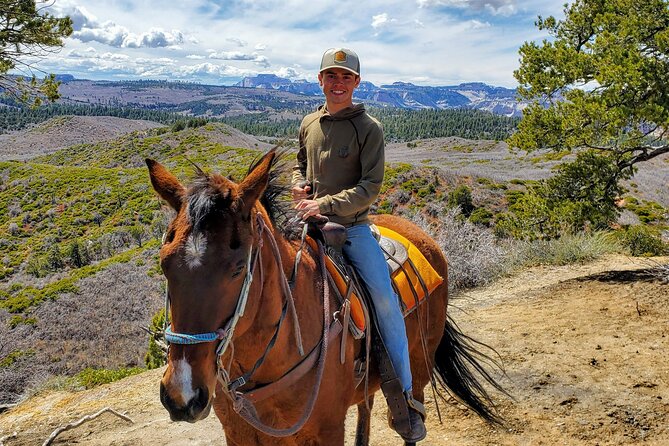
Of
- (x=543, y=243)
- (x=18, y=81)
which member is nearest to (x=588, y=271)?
(x=543, y=243)

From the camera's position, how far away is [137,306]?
18.7 metres

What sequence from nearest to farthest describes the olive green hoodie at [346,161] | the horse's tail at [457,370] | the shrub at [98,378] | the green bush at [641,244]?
the olive green hoodie at [346,161]
the horse's tail at [457,370]
the shrub at [98,378]
the green bush at [641,244]

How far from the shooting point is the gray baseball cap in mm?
2973

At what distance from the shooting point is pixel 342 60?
2.98m

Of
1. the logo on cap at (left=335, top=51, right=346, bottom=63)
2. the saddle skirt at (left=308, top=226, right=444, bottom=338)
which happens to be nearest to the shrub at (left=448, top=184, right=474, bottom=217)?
the saddle skirt at (left=308, top=226, right=444, bottom=338)

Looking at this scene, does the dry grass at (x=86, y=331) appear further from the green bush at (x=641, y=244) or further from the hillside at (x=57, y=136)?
the hillside at (x=57, y=136)

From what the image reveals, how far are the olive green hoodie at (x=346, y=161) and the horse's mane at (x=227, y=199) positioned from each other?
260 mm

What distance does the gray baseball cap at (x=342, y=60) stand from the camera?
2973 mm

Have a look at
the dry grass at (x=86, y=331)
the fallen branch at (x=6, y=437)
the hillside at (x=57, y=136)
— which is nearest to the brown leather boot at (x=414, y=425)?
the fallen branch at (x=6, y=437)

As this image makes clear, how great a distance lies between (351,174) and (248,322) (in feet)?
4.48

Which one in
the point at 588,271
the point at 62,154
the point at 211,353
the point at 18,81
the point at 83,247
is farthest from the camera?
the point at 62,154

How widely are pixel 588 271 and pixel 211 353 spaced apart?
1024 centimetres

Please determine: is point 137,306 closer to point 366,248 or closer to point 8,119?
point 366,248

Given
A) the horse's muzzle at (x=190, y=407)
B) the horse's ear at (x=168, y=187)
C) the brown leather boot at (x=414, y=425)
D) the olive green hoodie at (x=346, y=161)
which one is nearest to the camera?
the horse's muzzle at (x=190, y=407)
